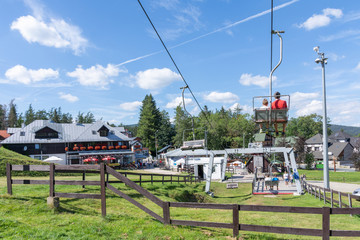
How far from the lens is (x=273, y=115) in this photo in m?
14.4

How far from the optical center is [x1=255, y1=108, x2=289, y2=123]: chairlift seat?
560 inches

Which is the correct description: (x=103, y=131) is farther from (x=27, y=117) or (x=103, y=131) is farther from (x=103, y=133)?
(x=27, y=117)

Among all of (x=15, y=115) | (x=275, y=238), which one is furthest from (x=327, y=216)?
(x=15, y=115)

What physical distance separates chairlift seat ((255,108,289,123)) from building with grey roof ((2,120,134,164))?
36.5 metres

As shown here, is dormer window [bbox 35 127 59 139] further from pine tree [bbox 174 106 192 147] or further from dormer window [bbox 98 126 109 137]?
pine tree [bbox 174 106 192 147]

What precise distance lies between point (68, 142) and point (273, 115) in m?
41.3

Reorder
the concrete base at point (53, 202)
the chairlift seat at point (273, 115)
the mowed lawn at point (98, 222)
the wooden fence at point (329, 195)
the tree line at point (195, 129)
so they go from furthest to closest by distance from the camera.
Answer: the tree line at point (195, 129)
the chairlift seat at point (273, 115)
the wooden fence at point (329, 195)
the concrete base at point (53, 202)
the mowed lawn at point (98, 222)

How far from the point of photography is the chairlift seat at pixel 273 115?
1423cm

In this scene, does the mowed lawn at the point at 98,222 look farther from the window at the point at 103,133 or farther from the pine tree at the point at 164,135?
the pine tree at the point at 164,135

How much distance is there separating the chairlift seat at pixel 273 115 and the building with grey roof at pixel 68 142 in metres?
36.5

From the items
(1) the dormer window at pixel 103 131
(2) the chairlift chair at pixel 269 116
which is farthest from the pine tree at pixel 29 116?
(2) the chairlift chair at pixel 269 116

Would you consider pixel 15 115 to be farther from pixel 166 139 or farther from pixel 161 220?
pixel 161 220

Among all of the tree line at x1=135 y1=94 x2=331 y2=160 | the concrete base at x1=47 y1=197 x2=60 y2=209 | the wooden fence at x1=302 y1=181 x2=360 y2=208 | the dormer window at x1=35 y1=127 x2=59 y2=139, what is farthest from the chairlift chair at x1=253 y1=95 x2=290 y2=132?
the tree line at x1=135 y1=94 x2=331 y2=160

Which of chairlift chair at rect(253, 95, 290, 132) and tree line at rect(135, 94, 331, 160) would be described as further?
tree line at rect(135, 94, 331, 160)
